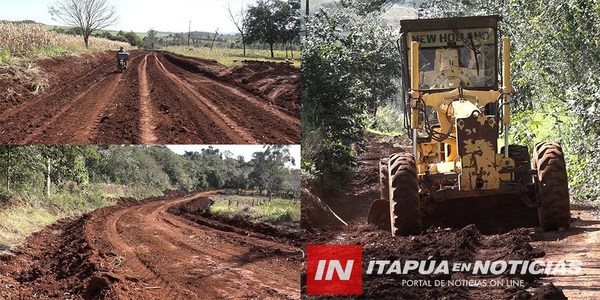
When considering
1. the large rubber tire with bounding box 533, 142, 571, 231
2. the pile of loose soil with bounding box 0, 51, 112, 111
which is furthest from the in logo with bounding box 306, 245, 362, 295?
the pile of loose soil with bounding box 0, 51, 112, 111

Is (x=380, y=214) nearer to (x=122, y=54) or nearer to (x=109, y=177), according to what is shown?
(x=122, y=54)

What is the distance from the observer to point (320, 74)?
10.3m

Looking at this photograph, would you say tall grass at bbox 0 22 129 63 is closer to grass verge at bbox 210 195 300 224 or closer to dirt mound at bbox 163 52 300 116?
dirt mound at bbox 163 52 300 116

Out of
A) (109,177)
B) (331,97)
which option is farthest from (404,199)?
(109,177)

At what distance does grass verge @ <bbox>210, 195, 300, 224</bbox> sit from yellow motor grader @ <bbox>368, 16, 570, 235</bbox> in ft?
2.84

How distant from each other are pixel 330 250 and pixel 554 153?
2233mm

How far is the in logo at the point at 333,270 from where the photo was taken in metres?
7.58

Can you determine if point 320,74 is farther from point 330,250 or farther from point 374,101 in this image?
point 374,101

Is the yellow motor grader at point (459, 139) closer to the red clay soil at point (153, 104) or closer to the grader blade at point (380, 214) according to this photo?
the grader blade at point (380, 214)

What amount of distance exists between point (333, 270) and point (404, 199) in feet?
2.92

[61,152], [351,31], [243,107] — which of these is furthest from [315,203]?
[351,31]

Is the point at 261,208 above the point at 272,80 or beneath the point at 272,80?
beneath

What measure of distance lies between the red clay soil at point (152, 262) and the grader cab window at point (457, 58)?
217cm

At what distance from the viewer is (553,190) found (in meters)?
8.09
